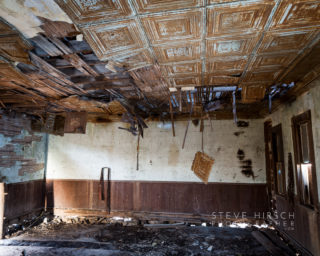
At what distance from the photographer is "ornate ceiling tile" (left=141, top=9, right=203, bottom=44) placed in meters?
2.01

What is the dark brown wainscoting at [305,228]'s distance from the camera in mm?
3455

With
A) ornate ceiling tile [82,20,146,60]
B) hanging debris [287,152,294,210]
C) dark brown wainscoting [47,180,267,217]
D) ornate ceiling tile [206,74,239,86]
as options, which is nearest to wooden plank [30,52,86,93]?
ornate ceiling tile [82,20,146,60]

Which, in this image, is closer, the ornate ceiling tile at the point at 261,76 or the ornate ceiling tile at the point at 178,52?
the ornate ceiling tile at the point at 178,52

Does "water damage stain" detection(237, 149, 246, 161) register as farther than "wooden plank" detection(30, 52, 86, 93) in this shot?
Yes

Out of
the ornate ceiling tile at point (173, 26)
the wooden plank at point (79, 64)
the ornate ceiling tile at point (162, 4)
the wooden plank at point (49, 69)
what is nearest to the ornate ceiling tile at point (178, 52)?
the ornate ceiling tile at point (173, 26)

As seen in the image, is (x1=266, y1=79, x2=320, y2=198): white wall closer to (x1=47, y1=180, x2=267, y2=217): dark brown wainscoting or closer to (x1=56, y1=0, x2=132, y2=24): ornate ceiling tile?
(x1=47, y1=180, x2=267, y2=217): dark brown wainscoting

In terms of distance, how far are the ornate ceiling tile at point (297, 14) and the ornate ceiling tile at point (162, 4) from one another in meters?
0.76

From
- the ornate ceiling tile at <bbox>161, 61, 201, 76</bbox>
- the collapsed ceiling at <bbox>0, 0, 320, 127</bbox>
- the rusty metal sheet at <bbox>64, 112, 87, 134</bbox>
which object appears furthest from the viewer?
the rusty metal sheet at <bbox>64, 112, 87, 134</bbox>

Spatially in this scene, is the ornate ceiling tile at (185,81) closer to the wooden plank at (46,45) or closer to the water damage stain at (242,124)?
the wooden plank at (46,45)

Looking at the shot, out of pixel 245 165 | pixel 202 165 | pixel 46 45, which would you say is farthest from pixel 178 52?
pixel 245 165

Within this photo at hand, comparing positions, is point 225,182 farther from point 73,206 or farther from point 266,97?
point 73,206

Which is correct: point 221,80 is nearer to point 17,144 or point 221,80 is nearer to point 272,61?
point 272,61

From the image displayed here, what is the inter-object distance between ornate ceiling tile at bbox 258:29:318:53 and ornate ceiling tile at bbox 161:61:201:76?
85 centimetres

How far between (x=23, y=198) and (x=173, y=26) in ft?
20.5
